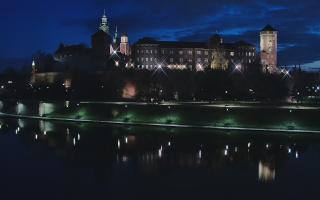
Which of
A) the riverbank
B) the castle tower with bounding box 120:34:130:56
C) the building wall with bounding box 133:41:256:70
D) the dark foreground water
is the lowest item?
the dark foreground water

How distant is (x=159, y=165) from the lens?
20.9 meters

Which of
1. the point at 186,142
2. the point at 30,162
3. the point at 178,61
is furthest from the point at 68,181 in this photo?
the point at 178,61

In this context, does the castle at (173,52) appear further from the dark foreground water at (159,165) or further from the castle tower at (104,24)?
the dark foreground water at (159,165)

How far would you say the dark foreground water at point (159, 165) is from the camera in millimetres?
16375

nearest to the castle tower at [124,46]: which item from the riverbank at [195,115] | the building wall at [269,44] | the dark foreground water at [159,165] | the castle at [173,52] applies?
the castle at [173,52]

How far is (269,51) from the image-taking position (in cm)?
10656

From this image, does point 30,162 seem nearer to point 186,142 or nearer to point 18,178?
point 18,178

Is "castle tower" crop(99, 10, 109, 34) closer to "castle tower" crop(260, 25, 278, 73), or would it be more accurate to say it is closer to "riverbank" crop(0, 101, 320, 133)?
"castle tower" crop(260, 25, 278, 73)

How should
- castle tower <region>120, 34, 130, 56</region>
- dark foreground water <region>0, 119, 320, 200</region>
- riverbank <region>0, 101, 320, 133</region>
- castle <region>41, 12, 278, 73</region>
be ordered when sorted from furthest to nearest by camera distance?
castle tower <region>120, 34, 130, 56</region>, castle <region>41, 12, 278, 73</region>, riverbank <region>0, 101, 320, 133</region>, dark foreground water <region>0, 119, 320, 200</region>

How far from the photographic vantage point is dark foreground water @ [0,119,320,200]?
16.4 m

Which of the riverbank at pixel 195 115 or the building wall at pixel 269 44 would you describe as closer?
the riverbank at pixel 195 115

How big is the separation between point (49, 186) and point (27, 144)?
11884mm

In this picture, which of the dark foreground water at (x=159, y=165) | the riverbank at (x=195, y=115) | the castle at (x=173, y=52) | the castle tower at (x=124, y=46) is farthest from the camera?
the castle tower at (x=124, y=46)

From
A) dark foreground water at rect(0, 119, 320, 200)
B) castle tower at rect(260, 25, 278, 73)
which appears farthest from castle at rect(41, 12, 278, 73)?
dark foreground water at rect(0, 119, 320, 200)
